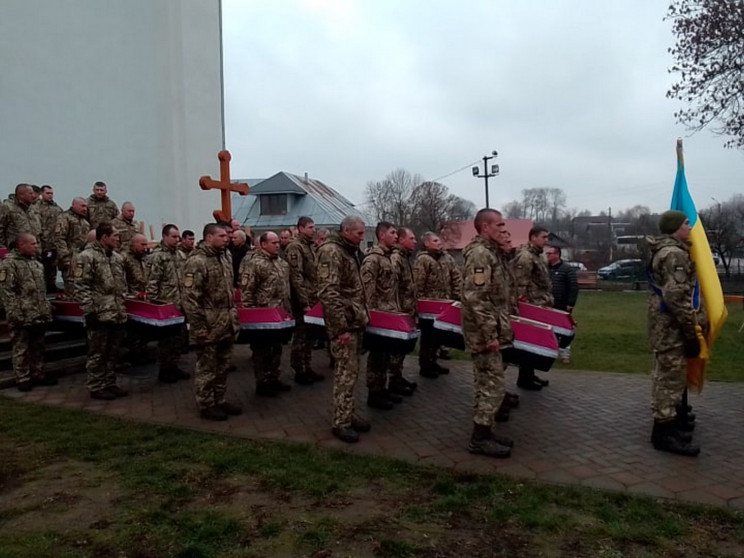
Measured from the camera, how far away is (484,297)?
489cm

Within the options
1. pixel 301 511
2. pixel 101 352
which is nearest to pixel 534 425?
pixel 301 511

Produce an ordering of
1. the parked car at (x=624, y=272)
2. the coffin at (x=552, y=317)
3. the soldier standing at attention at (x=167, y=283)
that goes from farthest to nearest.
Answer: the parked car at (x=624, y=272) → the soldier standing at attention at (x=167, y=283) → the coffin at (x=552, y=317)

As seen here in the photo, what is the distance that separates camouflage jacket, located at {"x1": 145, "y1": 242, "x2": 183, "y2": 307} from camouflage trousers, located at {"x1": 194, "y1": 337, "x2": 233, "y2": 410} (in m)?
2.31

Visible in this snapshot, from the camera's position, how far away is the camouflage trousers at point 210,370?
5.94 meters

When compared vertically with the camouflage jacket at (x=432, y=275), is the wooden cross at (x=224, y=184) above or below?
above

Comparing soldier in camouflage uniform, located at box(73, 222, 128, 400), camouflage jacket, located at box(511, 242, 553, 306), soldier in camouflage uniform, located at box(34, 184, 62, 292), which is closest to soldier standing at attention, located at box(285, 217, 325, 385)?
soldier in camouflage uniform, located at box(73, 222, 128, 400)

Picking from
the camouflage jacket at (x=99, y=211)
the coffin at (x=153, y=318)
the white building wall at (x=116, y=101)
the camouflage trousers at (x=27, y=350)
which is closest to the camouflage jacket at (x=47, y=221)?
the camouflage jacket at (x=99, y=211)

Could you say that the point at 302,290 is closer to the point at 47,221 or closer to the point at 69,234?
the point at 69,234

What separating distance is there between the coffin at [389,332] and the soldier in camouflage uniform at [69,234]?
608 centimetres

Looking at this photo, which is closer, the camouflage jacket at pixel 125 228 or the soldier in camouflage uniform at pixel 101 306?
the soldier in camouflage uniform at pixel 101 306

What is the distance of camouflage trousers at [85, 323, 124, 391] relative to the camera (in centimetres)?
664

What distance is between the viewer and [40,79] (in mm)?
12023

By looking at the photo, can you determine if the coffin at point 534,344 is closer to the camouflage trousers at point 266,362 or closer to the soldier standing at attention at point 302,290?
the camouflage trousers at point 266,362

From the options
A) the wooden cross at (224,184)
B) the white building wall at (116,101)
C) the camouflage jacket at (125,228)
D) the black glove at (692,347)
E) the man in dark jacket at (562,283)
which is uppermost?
the white building wall at (116,101)
